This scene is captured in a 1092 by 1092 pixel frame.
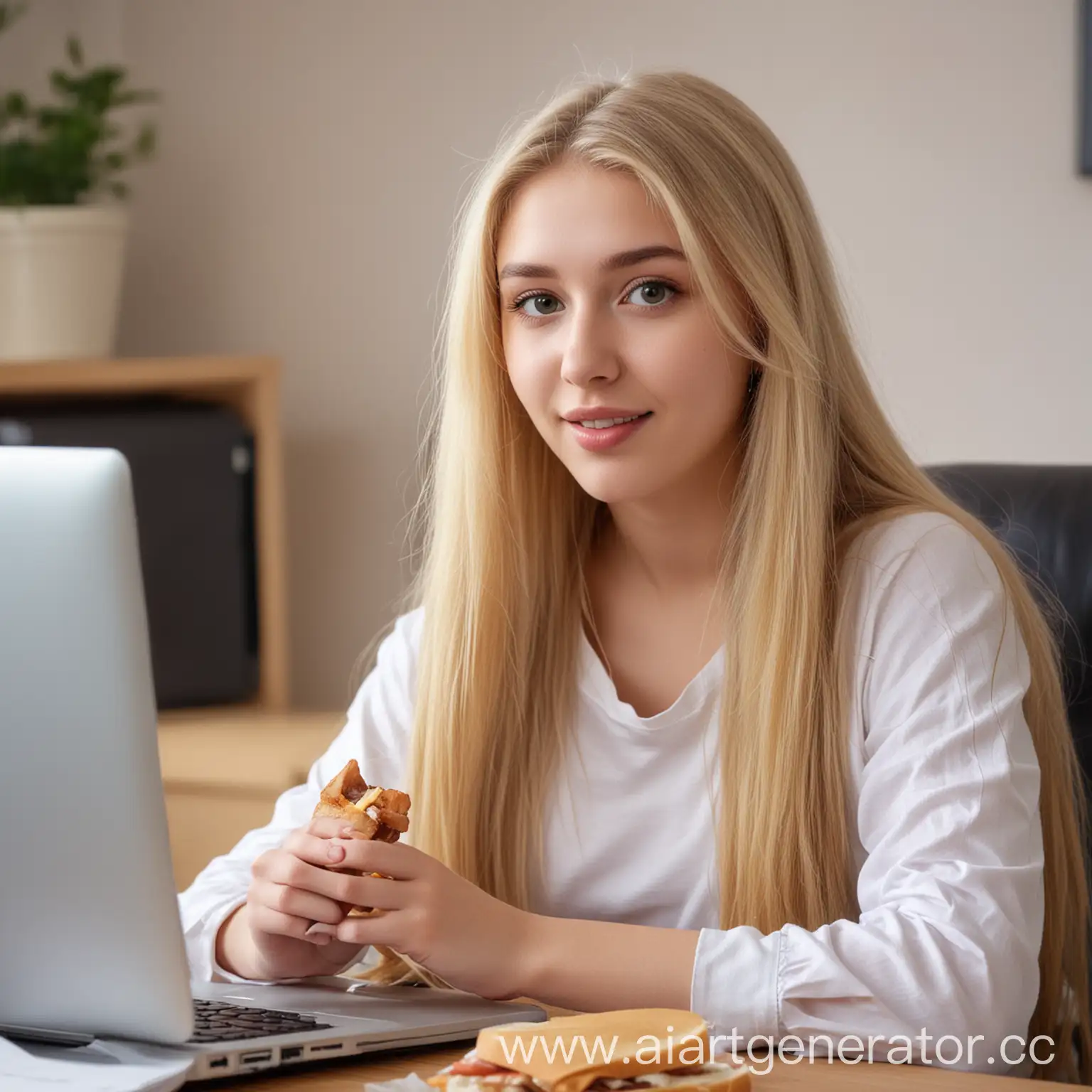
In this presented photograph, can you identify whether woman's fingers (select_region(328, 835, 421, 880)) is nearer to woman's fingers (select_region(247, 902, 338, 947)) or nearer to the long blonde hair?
woman's fingers (select_region(247, 902, 338, 947))

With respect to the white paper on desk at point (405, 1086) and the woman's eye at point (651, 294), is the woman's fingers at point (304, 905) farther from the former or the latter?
the woman's eye at point (651, 294)

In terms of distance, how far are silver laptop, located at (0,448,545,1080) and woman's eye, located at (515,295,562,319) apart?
0.59 m

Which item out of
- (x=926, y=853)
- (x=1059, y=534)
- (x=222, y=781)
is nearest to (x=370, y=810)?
(x=926, y=853)

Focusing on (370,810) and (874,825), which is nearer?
(370,810)

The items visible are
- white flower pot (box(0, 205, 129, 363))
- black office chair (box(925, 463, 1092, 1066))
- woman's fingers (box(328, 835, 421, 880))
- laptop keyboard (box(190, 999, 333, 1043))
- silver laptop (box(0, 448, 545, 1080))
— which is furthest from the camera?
white flower pot (box(0, 205, 129, 363))

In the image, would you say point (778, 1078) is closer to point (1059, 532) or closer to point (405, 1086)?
point (405, 1086)

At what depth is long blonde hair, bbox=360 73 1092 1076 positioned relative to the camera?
1.18 metres

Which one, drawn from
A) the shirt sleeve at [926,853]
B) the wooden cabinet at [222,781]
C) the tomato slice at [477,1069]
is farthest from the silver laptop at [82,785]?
the wooden cabinet at [222,781]

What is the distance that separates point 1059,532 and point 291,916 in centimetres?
79

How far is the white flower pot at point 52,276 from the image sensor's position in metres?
2.46

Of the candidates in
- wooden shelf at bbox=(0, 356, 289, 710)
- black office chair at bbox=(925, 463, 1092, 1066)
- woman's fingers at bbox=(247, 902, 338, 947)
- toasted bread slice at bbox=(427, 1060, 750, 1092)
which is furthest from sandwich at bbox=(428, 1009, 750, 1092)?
wooden shelf at bbox=(0, 356, 289, 710)

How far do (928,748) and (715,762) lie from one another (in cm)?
21

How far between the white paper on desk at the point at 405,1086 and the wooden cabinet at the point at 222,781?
145cm

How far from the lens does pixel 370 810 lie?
0.98 m
